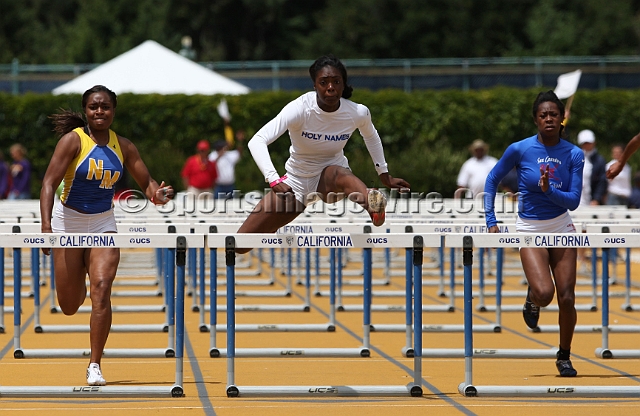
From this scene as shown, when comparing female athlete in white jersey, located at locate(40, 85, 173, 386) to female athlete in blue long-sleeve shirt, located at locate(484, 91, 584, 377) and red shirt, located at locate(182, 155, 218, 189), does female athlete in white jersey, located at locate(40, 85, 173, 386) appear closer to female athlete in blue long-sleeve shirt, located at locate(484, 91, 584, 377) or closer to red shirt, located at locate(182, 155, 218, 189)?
female athlete in blue long-sleeve shirt, located at locate(484, 91, 584, 377)

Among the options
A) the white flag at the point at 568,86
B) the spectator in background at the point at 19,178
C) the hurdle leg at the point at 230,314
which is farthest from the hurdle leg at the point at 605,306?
the spectator in background at the point at 19,178

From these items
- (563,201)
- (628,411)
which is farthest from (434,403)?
(563,201)

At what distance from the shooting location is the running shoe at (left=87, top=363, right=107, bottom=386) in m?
8.29

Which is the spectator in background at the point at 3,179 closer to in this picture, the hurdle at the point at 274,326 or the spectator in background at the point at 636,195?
the hurdle at the point at 274,326

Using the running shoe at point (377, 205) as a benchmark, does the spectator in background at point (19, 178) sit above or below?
above

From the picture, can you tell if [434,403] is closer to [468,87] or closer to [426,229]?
[426,229]

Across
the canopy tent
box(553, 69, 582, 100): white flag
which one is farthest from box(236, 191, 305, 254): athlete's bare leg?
the canopy tent

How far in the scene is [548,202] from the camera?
A: 923cm

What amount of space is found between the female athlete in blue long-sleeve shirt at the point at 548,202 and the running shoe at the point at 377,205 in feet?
4.33

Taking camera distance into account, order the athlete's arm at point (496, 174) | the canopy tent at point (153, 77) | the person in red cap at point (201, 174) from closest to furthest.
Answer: the athlete's arm at point (496, 174) < the person in red cap at point (201, 174) < the canopy tent at point (153, 77)

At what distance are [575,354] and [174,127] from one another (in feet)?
62.9

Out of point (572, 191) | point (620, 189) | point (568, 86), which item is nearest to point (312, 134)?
point (572, 191)

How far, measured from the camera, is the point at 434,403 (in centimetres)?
802

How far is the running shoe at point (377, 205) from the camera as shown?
819cm
